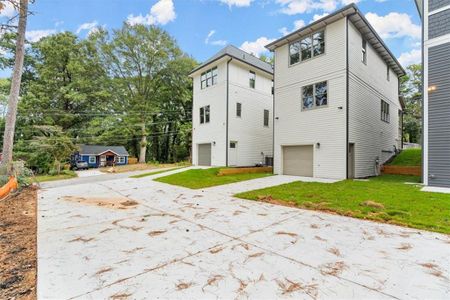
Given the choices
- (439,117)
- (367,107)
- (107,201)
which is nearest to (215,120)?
(367,107)

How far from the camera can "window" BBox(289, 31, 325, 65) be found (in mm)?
11391

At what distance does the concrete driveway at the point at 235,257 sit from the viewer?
227 cm

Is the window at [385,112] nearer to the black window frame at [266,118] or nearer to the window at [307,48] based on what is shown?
the window at [307,48]

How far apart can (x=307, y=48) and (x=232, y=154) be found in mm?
7697

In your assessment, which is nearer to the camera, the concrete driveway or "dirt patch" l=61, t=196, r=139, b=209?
the concrete driveway

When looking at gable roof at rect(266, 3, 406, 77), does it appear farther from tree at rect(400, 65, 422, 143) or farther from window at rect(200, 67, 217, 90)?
tree at rect(400, 65, 422, 143)

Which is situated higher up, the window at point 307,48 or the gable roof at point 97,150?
the window at point 307,48

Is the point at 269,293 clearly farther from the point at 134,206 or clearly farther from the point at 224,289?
the point at 134,206

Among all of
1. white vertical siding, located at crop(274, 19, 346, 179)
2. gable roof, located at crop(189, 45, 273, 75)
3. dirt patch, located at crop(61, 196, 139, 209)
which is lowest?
dirt patch, located at crop(61, 196, 139, 209)

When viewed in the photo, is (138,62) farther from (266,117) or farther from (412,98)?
(412,98)

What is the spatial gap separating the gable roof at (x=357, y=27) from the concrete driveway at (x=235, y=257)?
961 centimetres

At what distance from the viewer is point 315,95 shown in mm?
11445

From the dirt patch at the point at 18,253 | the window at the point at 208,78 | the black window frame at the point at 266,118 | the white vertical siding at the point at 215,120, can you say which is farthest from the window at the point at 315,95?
the dirt patch at the point at 18,253

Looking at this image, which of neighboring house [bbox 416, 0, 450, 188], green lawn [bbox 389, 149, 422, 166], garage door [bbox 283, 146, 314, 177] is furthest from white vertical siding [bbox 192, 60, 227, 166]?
green lawn [bbox 389, 149, 422, 166]
